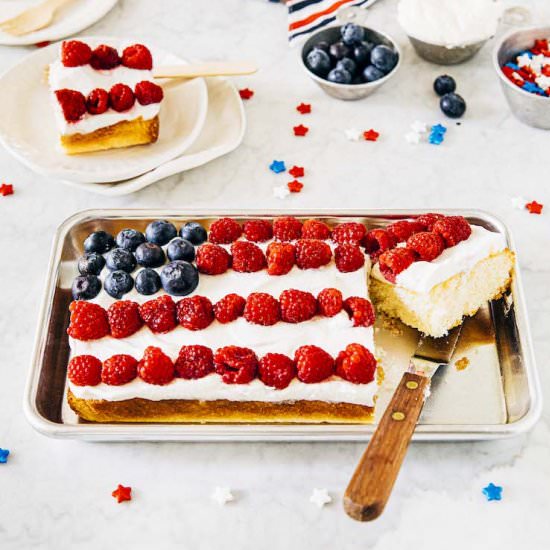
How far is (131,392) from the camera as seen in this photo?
158 centimetres

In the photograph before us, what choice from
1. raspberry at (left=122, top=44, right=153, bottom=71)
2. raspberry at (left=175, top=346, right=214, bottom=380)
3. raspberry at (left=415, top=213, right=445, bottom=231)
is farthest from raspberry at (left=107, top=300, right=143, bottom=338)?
raspberry at (left=122, top=44, right=153, bottom=71)

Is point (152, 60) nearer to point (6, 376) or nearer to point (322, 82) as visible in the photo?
point (322, 82)

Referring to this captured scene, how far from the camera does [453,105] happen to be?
237cm

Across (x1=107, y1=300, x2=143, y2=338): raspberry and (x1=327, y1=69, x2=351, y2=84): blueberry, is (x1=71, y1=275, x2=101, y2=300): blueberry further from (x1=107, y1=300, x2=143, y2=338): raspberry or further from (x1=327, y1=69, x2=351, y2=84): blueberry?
(x1=327, y1=69, x2=351, y2=84): blueberry

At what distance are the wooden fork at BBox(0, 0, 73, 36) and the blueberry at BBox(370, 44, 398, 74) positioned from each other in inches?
42.3

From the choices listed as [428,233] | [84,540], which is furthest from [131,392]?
[428,233]

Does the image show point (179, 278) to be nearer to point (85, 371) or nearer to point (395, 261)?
point (85, 371)

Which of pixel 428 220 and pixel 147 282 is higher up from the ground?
pixel 147 282

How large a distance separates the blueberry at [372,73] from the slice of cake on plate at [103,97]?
630 millimetres

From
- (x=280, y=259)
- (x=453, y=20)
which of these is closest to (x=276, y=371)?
(x=280, y=259)

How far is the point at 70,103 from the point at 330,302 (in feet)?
3.19

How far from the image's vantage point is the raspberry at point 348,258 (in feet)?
5.70

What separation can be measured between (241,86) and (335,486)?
4.56 feet

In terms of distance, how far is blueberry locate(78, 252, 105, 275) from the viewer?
1769 mm
